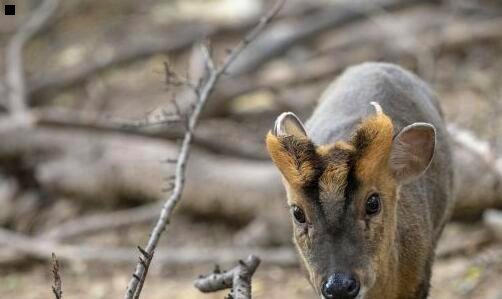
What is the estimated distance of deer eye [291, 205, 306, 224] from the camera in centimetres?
468

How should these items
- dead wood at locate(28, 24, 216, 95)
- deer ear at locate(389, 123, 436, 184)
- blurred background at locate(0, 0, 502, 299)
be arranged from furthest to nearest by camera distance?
dead wood at locate(28, 24, 216, 95) < blurred background at locate(0, 0, 502, 299) < deer ear at locate(389, 123, 436, 184)

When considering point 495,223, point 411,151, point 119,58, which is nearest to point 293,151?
point 411,151

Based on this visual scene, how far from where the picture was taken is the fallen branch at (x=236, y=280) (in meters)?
4.76

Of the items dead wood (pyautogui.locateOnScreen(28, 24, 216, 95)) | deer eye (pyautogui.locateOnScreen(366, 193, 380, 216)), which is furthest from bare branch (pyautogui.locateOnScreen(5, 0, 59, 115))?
deer eye (pyautogui.locateOnScreen(366, 193, 380, 216))

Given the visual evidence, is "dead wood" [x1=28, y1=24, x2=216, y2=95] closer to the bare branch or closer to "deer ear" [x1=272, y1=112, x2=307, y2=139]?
the bare branch

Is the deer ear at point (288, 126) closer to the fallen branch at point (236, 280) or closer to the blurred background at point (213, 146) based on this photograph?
the fallen branch at point (236, 280)

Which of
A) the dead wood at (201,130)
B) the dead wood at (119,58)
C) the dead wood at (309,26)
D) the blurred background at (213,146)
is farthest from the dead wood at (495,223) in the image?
the dead wood at (119,58)

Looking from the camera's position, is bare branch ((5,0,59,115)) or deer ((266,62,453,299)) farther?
bare branch ((5,0,59,115))

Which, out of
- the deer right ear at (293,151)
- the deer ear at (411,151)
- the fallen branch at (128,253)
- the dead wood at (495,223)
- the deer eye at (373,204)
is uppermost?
the deer right ear at (293,151)

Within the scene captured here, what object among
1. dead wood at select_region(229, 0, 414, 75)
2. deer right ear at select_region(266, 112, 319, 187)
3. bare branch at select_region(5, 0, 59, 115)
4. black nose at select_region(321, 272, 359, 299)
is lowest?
dead wood at select_region(229, 0, 414, 75)

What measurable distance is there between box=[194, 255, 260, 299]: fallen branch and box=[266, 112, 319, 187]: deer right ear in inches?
20.2

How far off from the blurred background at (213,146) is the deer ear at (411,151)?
1.56m

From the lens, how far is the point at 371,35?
1223 centimetres

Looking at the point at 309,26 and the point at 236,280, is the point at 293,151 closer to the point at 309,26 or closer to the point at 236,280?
the point at 236,280
